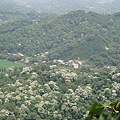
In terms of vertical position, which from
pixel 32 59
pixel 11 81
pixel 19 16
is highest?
pixel 11 81

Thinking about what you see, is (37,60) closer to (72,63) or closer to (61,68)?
(72,63)

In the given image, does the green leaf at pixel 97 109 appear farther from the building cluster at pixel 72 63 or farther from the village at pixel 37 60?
the building cluster at pixel 72 63

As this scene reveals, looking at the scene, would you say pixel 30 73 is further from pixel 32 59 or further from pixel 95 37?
pixel 95 37

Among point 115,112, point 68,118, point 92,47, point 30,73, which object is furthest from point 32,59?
point 115,112

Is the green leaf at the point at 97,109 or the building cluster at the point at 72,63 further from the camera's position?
the building cluster at the point at 72,63

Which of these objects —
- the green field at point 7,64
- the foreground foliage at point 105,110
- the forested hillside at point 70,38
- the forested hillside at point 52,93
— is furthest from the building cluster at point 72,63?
the foreground foliage at point 105,110

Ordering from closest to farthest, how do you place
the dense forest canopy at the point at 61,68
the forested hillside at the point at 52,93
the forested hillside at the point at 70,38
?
the forested hillside at the point at 52,93, the dense forest canopy at the point at 61,68, the forested hillside at the point at 70,38
